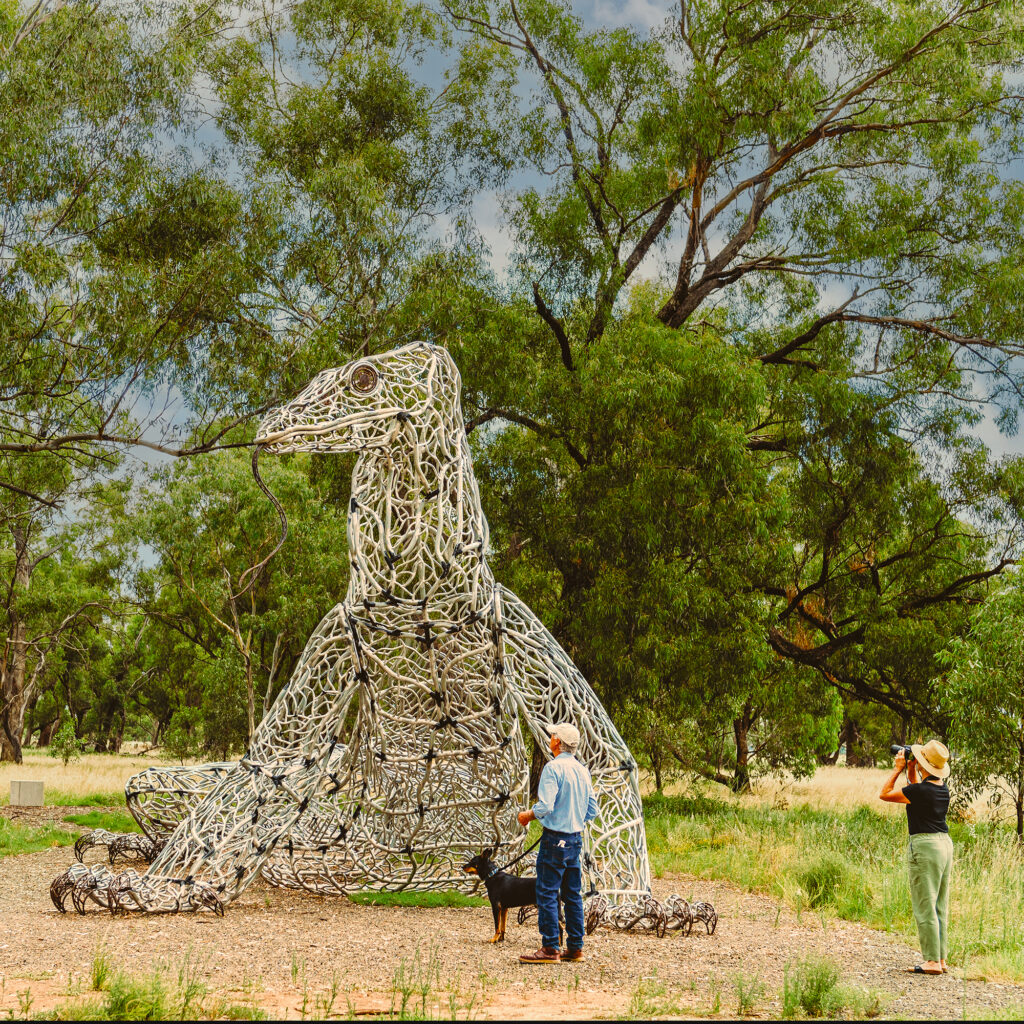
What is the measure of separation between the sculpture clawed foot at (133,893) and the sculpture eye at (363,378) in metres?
3.47

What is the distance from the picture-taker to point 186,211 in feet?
44.3

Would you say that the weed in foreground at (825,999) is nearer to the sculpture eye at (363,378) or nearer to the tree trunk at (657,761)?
the sculpture eye at (363,378)

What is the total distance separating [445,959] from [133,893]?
2208 mm

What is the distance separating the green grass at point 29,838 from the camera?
34.7ft

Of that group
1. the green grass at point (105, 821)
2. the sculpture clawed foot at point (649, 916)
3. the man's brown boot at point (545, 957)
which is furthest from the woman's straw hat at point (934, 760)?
the green grass at point (105, 821)

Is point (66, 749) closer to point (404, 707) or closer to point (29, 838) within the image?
point (29, 838)

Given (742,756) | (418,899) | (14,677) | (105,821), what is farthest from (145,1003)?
(14,677)

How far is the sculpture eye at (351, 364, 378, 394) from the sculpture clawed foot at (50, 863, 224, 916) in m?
3.47

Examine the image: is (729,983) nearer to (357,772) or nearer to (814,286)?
(357,772)

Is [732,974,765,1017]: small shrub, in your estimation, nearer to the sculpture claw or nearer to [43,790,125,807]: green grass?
the sculpture claw

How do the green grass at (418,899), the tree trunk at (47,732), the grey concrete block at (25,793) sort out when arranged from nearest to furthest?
the green grass at (418,899), the grey concrete block at (25,793), the tree trunk at (47,732)

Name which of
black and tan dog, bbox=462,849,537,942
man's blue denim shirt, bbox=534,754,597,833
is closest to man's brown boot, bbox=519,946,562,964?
black and tan dog, bbox=462,849,537,942

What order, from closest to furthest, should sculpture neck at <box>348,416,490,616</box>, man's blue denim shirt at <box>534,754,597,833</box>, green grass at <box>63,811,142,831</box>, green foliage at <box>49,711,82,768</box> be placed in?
man's blue denim shirt at <box>534,754,597,833</box>, sculpture neck at <box>348,416,490,616</box>, green grass at <box>63,811,142,831</box>, green foliage at <box>49,711,82,768</box>

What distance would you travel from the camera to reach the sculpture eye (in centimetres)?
700
